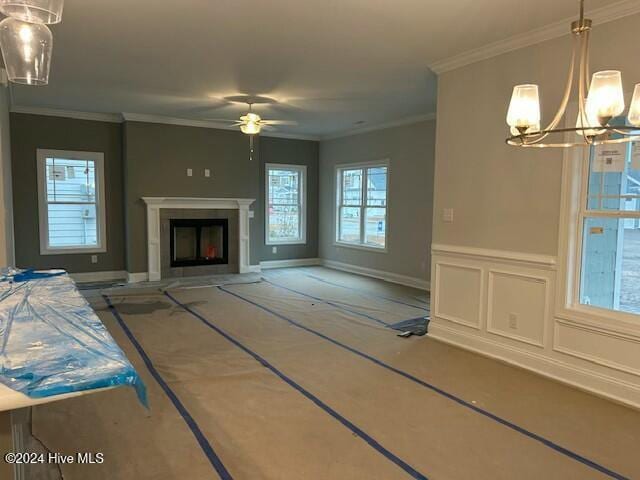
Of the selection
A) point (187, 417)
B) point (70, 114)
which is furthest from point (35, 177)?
point (187, 417)

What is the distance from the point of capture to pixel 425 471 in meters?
2.19

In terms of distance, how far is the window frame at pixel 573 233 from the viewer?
324cm

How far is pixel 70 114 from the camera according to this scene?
6680 mm

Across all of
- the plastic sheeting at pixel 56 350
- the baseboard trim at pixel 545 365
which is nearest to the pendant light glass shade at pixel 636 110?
the baseboard trim at pixel 545 365

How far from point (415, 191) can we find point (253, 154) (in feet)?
10.1

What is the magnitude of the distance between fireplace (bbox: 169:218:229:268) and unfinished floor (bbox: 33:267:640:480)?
3.07 m

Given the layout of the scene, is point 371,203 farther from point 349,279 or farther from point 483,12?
point 483,12

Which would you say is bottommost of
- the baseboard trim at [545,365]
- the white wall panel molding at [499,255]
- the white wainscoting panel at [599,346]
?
the baseboard trim at [545,365]

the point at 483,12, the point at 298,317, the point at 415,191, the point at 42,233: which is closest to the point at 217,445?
the point at 298,317

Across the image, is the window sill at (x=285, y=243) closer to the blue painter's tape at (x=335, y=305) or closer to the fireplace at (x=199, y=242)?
the fireplace at (x=199, y=242)

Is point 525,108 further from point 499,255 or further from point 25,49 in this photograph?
point 25,49

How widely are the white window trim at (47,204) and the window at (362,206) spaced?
4.08 meters

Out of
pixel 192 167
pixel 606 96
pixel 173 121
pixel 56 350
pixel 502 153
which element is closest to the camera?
pixel 56 350

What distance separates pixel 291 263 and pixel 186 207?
8.00 ft
